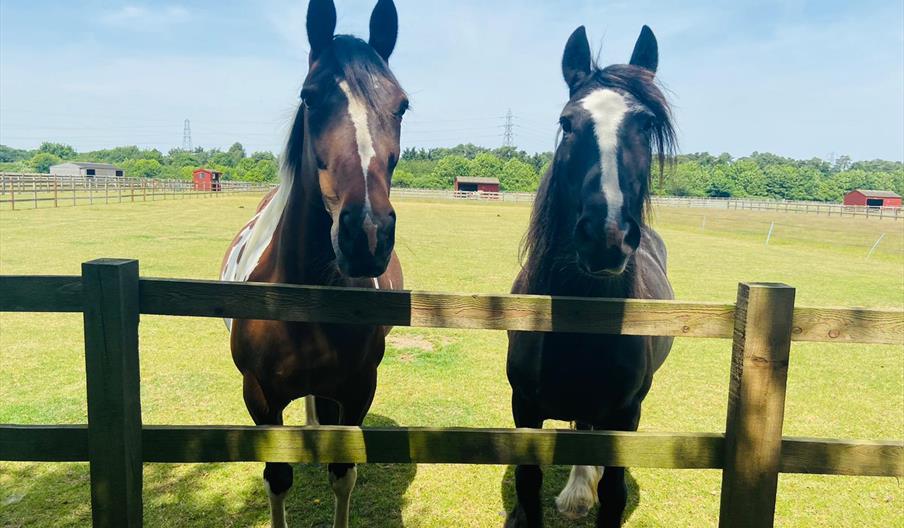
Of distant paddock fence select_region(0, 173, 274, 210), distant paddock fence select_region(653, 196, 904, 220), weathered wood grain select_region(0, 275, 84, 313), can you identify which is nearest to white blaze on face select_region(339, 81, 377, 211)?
weathered wood grain select_region(0, 275, 84, 313)

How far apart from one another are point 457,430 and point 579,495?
6.99 feet

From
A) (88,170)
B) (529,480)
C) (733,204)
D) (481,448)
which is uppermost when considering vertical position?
(88,170)

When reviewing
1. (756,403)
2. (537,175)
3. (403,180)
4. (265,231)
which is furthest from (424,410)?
(537,175)

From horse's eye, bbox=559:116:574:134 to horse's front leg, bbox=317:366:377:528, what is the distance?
5.53 feet

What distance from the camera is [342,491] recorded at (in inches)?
127

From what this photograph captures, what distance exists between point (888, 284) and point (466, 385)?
13351 millimetres

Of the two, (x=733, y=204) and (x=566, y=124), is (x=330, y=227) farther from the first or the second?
(x=733, y=204)

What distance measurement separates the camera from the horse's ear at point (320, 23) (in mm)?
2604

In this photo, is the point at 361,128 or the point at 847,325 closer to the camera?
the point at 847,325

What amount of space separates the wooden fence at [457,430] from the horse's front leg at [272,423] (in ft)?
2.82

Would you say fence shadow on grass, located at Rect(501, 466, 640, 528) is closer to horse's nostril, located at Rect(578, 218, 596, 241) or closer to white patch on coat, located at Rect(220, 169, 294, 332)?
horse's nostril, located at Rect(578, 218, 596, 241)

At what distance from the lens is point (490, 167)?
92.9 meters

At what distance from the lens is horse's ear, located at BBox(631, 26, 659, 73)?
3211 mm

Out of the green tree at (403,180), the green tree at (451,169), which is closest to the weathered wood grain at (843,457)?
the green tree at (403,180)
